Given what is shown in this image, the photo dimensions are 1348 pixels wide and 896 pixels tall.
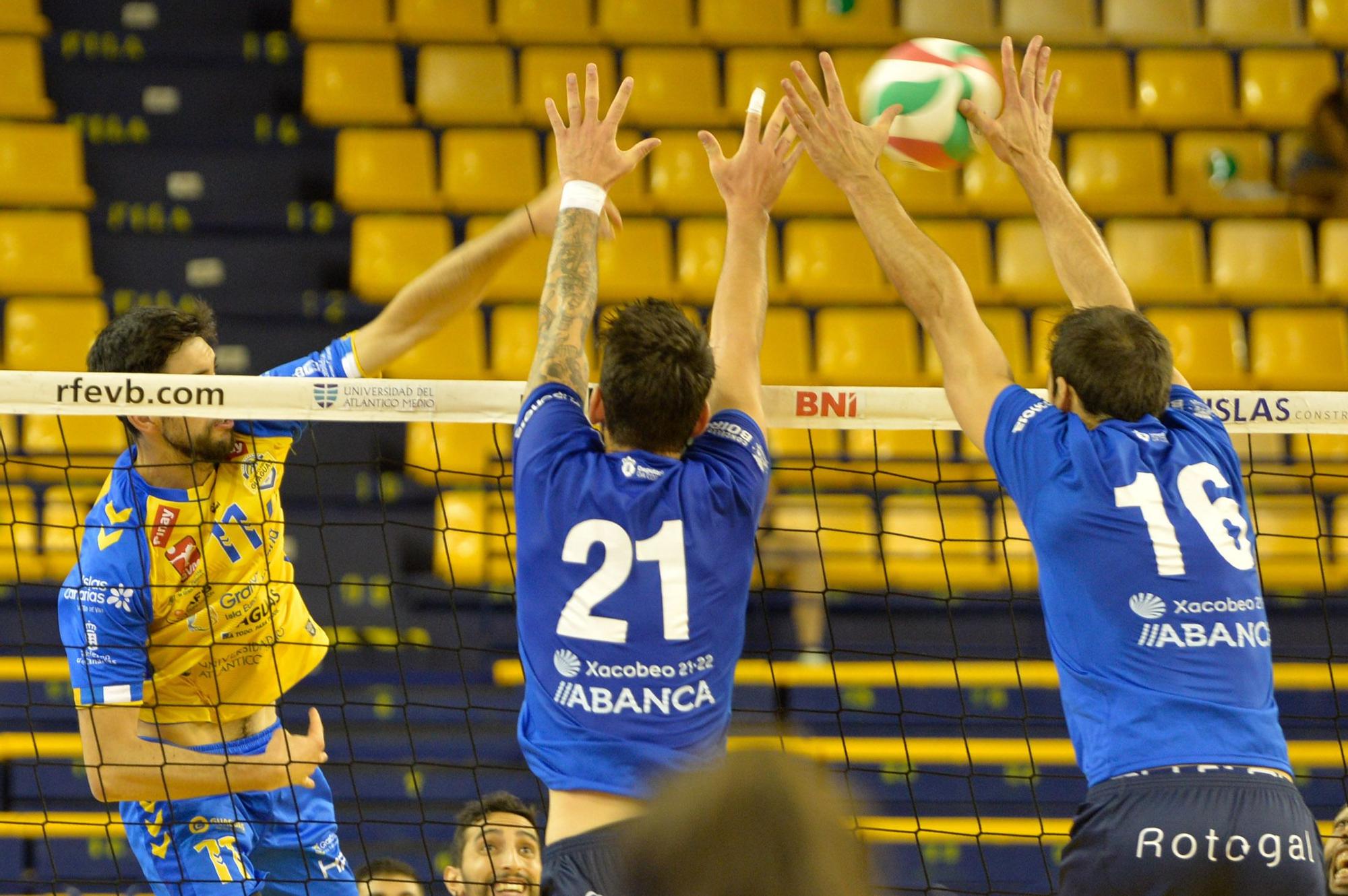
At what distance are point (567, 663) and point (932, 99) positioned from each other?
2.21 m

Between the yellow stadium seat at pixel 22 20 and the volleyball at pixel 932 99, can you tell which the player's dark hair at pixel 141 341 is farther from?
the yellow stadium seat at pixel 22 20

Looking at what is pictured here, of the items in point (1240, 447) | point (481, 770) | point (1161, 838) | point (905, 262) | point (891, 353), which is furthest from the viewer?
point (891, 353)

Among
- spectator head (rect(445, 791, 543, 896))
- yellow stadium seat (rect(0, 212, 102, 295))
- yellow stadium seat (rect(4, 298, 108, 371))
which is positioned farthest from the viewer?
yellow stadium seat (rect(0, 212, 102, 295))

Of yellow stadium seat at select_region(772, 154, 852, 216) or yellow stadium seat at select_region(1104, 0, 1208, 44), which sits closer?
yellow stadium seat at select_region(772, 154, 852, 216)

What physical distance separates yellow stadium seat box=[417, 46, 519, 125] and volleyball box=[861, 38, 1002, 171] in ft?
21.0

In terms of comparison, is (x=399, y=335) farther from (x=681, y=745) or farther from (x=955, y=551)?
(x=955, y=551)

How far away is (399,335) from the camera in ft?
15.1

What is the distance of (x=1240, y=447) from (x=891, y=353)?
2.18m

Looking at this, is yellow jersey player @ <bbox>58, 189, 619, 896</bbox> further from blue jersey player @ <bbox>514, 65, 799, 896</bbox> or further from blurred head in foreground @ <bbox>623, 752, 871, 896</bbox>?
blurred head in foreground @ <bbox>623, 752, 871, 896</bbox>

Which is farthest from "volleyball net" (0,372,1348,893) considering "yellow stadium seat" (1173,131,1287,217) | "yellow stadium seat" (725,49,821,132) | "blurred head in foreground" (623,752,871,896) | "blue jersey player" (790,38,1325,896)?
"blurred head in foreground" (623,752,871,896)

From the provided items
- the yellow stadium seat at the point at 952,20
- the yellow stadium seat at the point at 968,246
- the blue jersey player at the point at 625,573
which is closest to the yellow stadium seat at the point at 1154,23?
the yellow stadium seat at the point at 952,20

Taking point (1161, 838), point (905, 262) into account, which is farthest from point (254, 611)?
point (1161, 838)

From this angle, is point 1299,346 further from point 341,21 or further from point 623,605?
point 623,605

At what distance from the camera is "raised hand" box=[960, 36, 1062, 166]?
14.4ft
